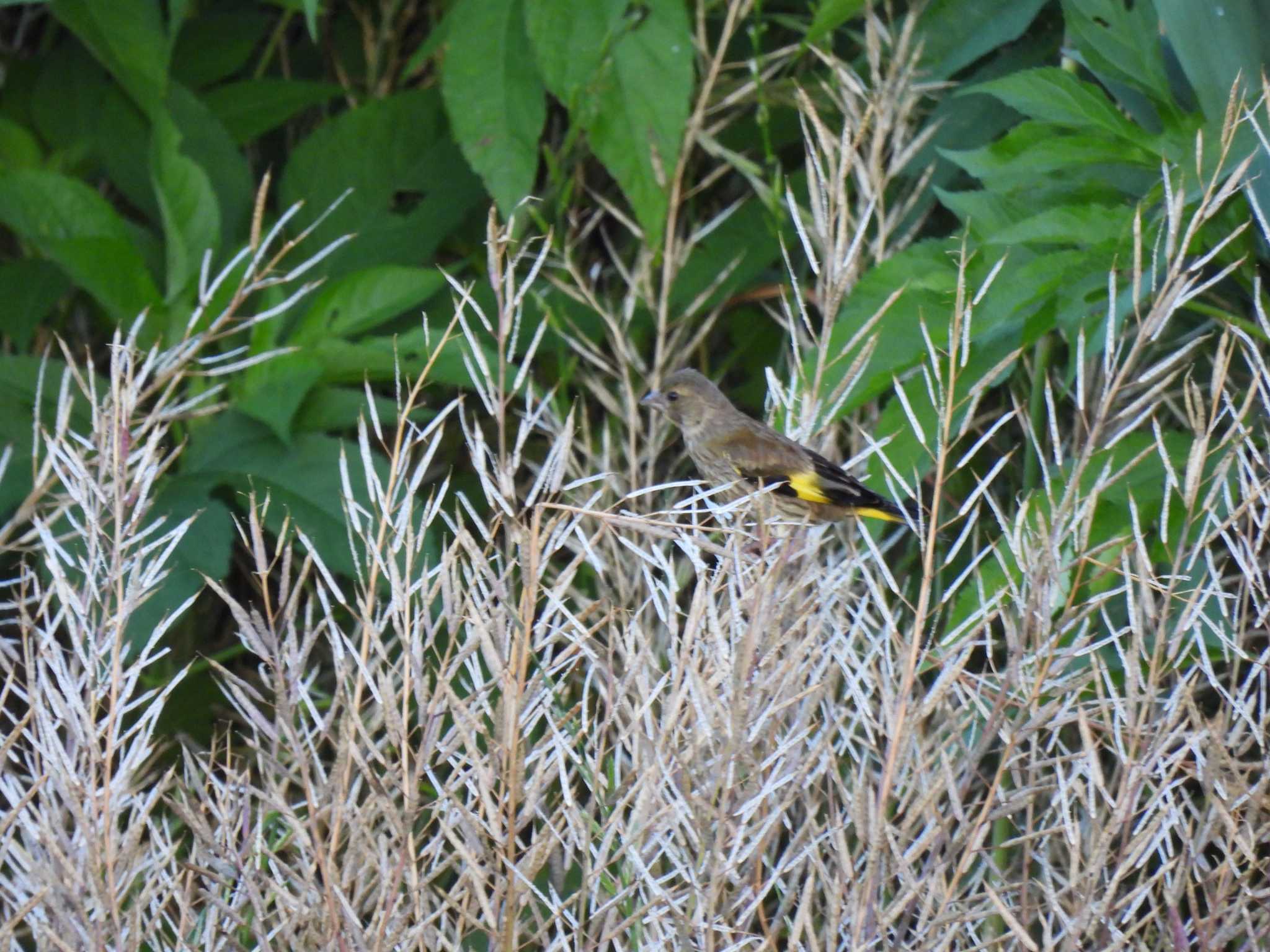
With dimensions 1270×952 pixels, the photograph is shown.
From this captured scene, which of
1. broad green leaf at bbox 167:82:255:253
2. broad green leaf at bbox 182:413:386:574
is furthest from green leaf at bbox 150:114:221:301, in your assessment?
broad green leaf at bbox 182:413:386:574

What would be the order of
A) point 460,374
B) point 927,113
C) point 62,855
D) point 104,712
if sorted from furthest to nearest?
point 927,113 → point 460,374 → point 104,712 → point 62,855

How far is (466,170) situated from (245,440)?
0.81 meters

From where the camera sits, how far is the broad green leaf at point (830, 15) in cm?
282

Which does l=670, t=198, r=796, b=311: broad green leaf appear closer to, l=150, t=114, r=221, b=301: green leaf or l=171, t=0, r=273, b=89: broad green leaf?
l=150, t=114, r=221, b=301: green leaf

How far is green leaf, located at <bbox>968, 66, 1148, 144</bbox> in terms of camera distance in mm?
2412

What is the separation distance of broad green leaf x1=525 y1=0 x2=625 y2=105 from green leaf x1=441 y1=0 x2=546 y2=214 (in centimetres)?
9

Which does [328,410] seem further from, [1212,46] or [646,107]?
[1212,46]

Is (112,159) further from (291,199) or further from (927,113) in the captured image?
(927,113)

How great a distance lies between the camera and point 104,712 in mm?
2189

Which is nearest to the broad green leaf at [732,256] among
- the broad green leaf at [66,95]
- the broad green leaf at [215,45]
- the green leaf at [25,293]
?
the broad green leaf at [215,45]

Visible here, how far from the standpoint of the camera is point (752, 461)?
10.5 ft

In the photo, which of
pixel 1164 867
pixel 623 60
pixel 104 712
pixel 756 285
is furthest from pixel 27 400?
pixel 1164 867

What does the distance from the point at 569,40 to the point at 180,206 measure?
0.86m

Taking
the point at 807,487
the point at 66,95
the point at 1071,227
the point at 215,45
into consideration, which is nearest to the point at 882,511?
the point at 807,487
